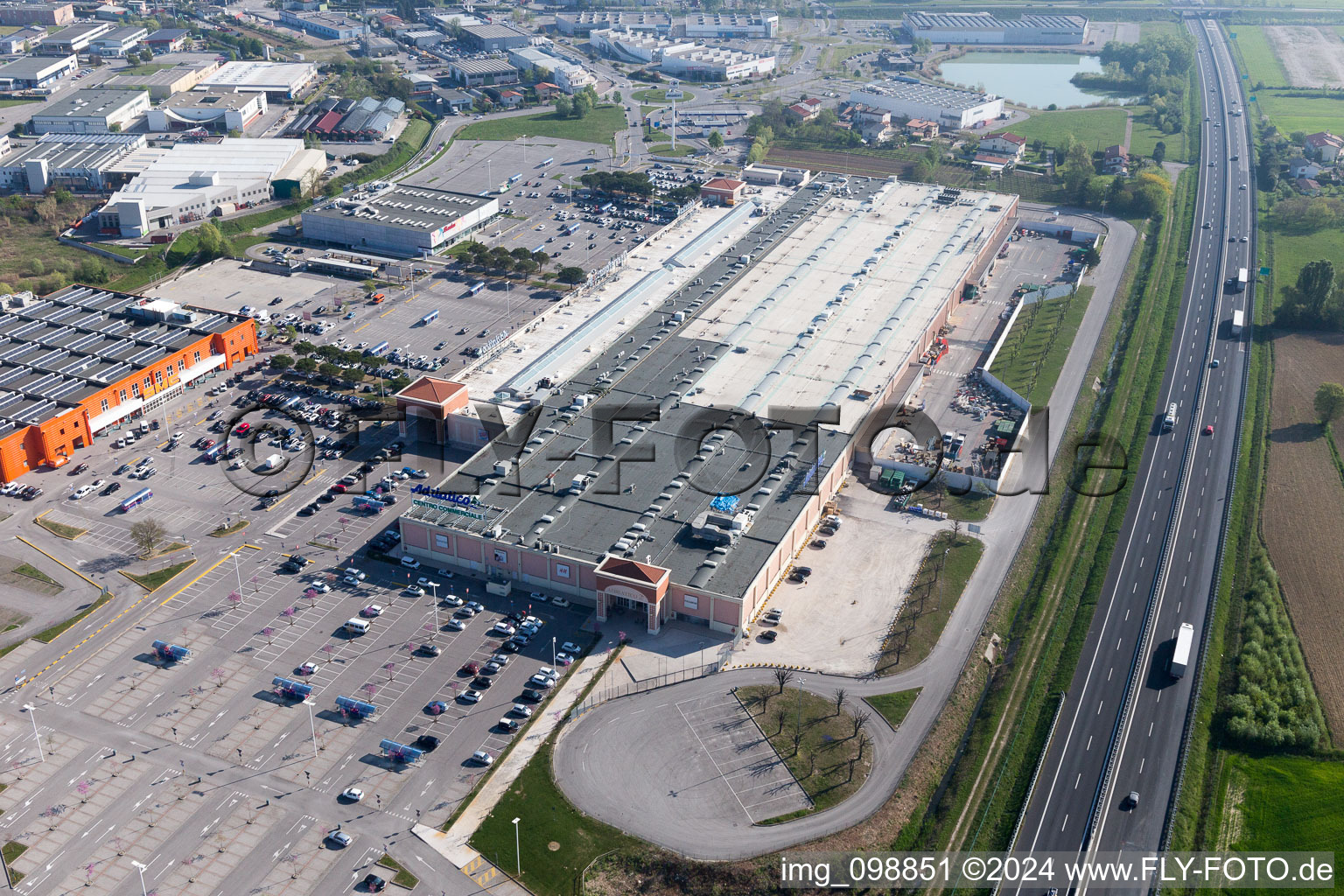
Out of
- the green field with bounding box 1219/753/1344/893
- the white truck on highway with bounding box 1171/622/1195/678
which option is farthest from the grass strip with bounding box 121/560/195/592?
the green field with bounding box 1219/753/1344/893

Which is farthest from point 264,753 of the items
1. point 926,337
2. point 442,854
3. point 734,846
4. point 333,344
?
point 926,337

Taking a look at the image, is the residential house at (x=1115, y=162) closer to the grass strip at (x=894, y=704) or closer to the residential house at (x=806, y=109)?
the residential house at (x=806, y=109)

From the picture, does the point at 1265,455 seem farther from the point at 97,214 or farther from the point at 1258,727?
the point at 97,214

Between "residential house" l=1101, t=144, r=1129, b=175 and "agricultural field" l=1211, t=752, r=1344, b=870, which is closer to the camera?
"agricultural field" l=1211, t=752, r=1344, b=870

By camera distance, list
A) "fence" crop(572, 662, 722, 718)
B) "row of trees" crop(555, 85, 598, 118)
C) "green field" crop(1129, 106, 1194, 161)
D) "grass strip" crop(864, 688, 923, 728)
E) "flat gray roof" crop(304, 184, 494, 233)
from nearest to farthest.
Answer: "grass strip" crop(864, 688, 923, 728), "fence" crop(572, 662, 722, 718), "flat gray roof" crop(304, 184, 494, 233), "green field" crop(1129, 106, 1194, 161), "row of trees" crop(555, 85, 598, 118)

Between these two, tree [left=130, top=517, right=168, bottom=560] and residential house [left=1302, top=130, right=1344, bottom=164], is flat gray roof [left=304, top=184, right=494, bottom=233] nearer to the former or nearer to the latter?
tree [left=130, top=517, right=168, bottom=560]

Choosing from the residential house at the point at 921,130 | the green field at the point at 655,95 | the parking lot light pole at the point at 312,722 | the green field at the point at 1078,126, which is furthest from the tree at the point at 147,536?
the green field at the point at 655,95
